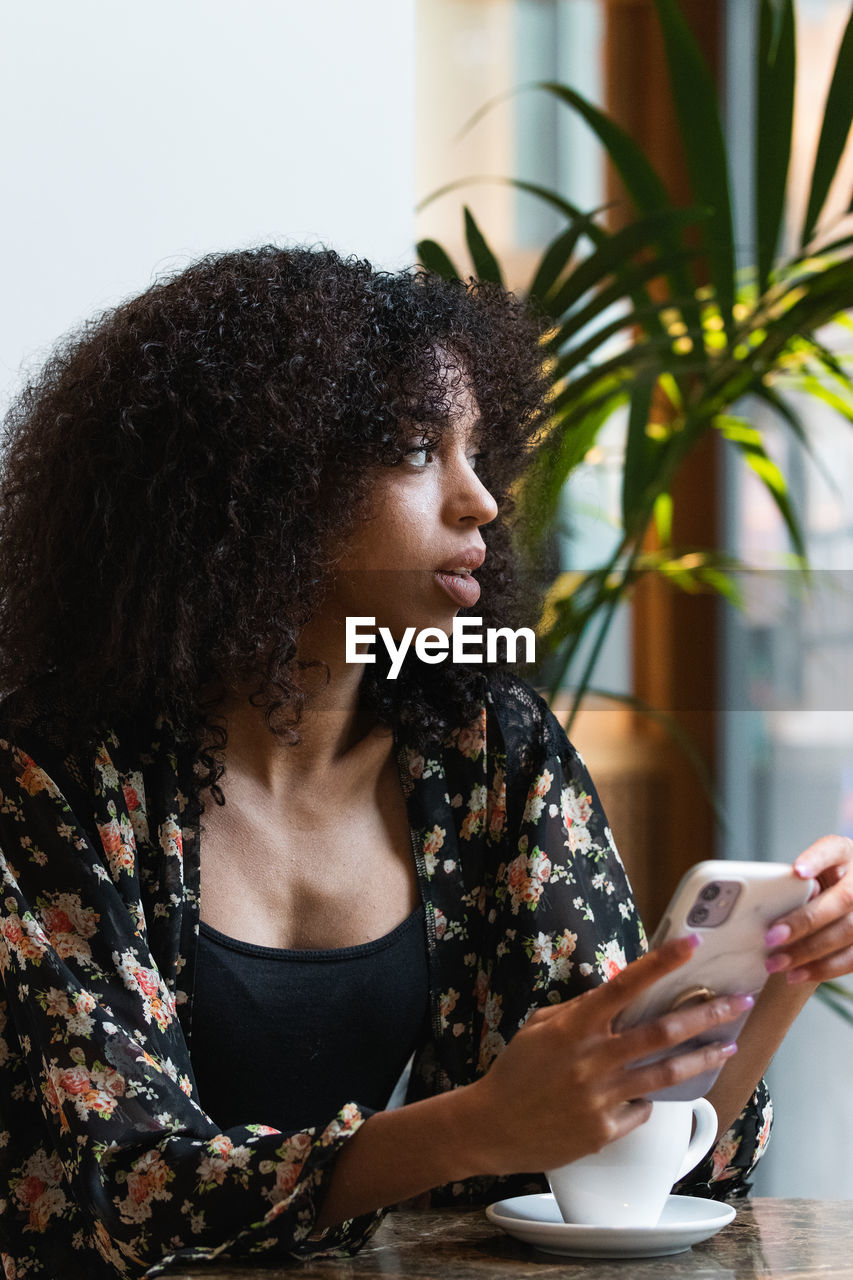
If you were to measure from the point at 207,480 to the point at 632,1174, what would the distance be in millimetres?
546

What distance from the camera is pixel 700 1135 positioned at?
71cm

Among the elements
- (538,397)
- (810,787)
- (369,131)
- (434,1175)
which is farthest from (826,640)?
(434,1175)

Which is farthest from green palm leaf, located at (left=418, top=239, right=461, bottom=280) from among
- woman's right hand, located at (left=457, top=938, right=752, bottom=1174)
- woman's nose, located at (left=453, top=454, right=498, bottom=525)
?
woman's right hand, located at (left=457, top=938, right=752, bottom=1174)

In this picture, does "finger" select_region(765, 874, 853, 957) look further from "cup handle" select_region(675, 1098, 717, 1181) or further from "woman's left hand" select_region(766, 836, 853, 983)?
"cup handle" select_region(675, 1098, 717, 1181)

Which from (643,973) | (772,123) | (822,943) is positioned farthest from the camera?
(772,123)

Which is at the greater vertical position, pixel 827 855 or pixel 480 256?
pixel 480 256

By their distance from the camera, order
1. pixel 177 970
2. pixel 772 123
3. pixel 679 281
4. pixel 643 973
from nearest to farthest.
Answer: pixel 643 973, pixel 177 970, pixel 772 123, pixel 679 281

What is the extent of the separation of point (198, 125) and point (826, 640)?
1.10m

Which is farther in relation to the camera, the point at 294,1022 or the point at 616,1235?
the point at 294,1022

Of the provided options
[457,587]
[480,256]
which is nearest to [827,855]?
[457,587]

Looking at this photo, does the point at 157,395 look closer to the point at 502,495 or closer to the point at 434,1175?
the point at 502,495

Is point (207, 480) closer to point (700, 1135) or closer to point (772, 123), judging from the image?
point (700, 1135)

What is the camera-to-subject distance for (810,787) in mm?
1826

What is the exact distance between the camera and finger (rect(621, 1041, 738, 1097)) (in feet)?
2.03
